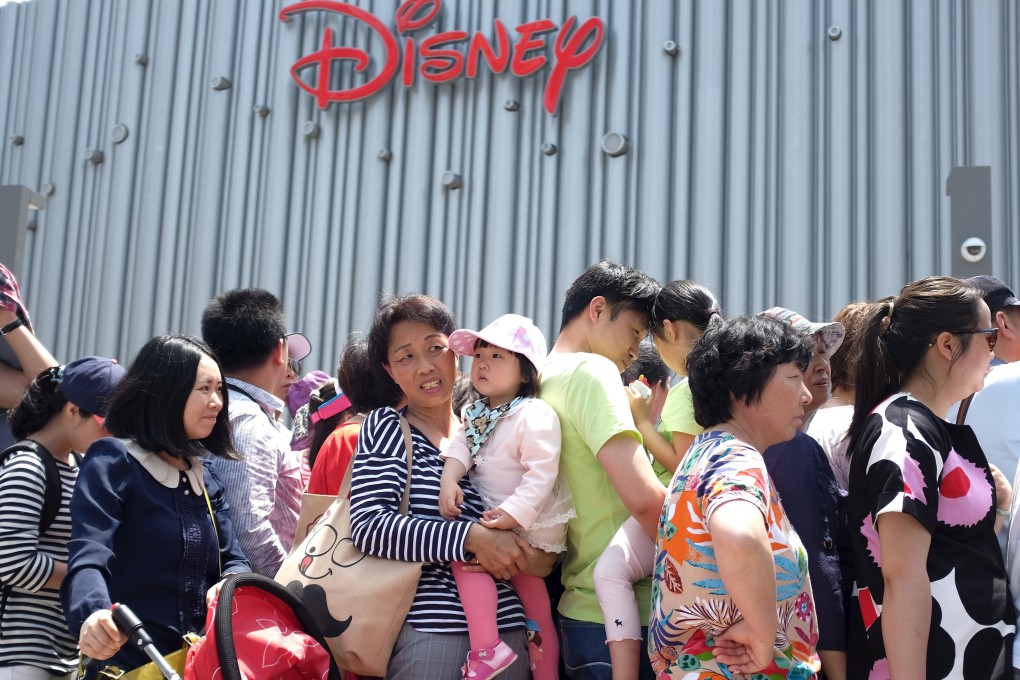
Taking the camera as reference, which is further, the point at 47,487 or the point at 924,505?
the point at 47,487

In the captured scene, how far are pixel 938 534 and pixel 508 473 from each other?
103cm

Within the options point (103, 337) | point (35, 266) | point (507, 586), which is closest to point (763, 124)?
point (507, 586)

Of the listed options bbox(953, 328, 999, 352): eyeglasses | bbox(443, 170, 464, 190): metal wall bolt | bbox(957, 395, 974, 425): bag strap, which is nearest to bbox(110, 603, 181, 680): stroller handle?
bbox(953, 328, 999, 352): eyeglasses

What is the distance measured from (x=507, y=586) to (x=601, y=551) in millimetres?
259

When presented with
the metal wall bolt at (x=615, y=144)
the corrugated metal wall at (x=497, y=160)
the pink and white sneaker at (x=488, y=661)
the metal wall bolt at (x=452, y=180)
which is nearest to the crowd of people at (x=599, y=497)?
the pink and white sneaker at (x=488, y=661)

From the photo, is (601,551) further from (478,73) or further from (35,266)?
(35,266)

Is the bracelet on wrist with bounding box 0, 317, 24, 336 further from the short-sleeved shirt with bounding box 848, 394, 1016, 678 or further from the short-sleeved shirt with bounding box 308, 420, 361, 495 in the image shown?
the short-sleeved shirt with bounding box 848, 394, 1016, 678

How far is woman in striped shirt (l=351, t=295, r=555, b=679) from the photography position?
2.37 meters

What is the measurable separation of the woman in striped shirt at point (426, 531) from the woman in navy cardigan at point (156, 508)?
45cm

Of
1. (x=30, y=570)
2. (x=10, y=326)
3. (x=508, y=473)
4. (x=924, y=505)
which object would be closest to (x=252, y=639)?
(x=508, y=473)

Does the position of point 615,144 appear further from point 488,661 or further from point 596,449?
point 488,661

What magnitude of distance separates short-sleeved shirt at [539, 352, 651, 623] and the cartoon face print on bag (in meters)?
0.56

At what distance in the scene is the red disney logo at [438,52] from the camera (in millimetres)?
7316

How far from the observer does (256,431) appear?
3.19 m
